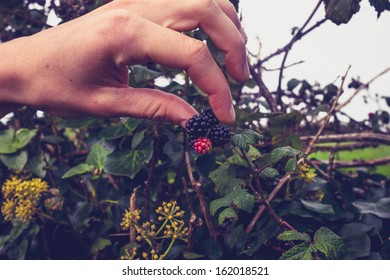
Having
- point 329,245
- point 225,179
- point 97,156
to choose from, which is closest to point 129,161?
point 97,156

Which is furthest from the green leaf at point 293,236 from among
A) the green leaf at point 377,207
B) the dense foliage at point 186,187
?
the green leaf at point 377,207

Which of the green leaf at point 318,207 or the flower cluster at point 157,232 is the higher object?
the green leaf at point 318,207

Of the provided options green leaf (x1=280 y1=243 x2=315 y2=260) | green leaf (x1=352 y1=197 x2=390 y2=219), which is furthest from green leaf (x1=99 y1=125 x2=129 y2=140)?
green leaf (x1=352 y1=197 x2=390 y2=219)

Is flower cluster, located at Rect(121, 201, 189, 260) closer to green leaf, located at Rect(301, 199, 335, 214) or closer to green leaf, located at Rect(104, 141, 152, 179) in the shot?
green leaf, located at Rect(104, 141, 152, 179)

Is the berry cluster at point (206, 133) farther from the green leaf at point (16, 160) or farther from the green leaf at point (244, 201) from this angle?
the green leaf at point (16, 160)

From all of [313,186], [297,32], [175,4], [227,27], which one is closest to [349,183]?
[313,186]

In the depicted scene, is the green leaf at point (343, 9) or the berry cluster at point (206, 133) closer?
the berry cluster at point (206, 133)

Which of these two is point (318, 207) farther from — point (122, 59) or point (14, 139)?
point (14, 139)
